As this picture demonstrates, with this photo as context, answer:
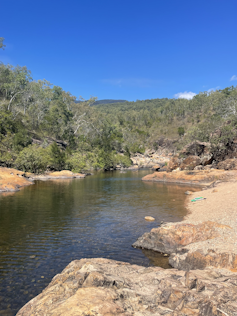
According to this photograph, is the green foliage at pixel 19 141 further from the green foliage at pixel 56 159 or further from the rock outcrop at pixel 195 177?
the rock outcrop at pixel 195 177

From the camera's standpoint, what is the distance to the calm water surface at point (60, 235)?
1266cm

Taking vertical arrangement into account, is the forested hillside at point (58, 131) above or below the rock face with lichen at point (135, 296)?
above

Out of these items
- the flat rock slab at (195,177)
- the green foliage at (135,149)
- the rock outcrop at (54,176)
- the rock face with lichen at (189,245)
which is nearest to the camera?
the rock face with lichen at (189,245)

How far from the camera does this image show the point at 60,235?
772 inches

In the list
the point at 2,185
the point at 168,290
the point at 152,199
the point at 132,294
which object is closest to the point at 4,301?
the point at 132,294

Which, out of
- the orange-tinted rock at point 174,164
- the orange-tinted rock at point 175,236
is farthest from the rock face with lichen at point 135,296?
the orange-tinted rock at point 174,164

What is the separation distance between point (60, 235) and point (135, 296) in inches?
541

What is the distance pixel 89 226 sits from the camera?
73.1ft

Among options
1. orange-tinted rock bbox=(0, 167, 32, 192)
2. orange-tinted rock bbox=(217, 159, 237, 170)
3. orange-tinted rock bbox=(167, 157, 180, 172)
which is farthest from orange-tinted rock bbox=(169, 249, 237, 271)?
orange-tinted rock bbox=(167, 157, 180, 172)

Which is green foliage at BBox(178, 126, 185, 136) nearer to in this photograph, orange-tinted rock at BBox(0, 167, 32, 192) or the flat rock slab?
the flat rock slab

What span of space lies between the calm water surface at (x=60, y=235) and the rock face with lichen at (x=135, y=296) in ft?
14.0

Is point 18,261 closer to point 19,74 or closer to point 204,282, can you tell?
point 204,282

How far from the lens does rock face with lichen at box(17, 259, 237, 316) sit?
21.4 feet

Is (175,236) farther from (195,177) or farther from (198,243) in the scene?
(195,177)
